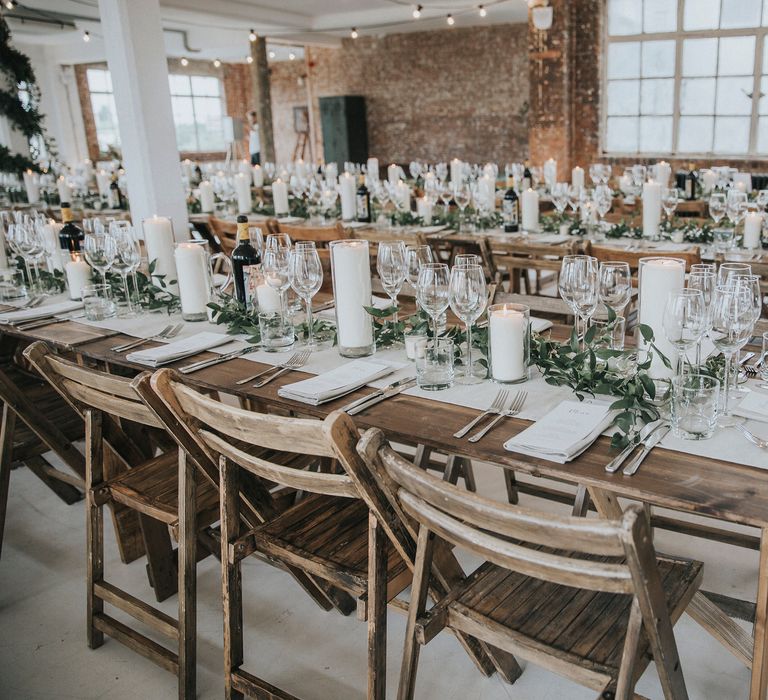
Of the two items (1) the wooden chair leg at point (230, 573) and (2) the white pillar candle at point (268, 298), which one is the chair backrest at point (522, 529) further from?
(2) the white pillar candle at point (268, 298)

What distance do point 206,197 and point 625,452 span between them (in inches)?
207

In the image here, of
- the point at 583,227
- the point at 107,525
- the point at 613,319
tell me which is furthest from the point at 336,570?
the point at 583,227

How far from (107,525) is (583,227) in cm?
303

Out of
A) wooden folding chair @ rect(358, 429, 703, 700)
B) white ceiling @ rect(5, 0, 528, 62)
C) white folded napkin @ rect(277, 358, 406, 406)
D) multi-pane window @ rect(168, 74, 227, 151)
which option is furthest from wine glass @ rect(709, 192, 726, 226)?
multi-pane window @ rect(168, 74, 227, 151)

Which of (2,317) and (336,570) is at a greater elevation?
(2,317)

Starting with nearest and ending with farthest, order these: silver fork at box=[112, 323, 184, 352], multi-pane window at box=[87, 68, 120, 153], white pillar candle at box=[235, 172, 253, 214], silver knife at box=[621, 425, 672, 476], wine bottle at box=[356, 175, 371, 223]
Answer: silver knife at box=[621, 425, 672, 476] → silver fork at box=[112, 323, 184, 352] → wine bottle at box=[356, 175, 371, 223] → white pillar candle at box=[235, 172, 253, 214] → multi-pane window at box=[87, 68, 120, 153]

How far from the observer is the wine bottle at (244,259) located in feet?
8.78

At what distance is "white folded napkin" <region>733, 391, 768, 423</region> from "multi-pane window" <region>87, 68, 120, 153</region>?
15.9 m

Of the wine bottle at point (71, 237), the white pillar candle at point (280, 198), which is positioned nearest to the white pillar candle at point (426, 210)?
the white pillar candle at point (280, 198)

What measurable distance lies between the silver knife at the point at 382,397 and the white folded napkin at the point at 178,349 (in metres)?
0.74

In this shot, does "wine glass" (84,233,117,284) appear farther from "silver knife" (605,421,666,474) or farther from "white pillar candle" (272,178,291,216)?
"white pillar candle" (272,178,291,216)

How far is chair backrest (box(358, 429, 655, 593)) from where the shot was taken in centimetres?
112

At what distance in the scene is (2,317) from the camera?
292 cm

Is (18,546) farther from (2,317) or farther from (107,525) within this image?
(2,317)
